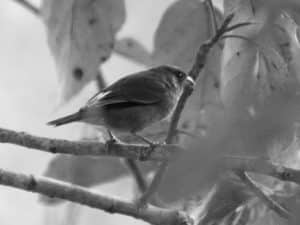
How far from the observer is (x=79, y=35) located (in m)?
2.10

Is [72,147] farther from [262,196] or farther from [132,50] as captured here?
[132,50]

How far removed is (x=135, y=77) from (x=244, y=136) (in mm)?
3393

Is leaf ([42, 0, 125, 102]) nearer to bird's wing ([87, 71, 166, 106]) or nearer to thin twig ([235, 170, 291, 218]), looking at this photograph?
thin twig ([235, 170, 291, 218])

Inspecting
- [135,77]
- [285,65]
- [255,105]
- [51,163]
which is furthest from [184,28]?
[255,105]

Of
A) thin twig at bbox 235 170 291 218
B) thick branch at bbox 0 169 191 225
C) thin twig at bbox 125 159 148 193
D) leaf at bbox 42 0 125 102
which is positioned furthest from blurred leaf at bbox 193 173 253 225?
thin twig at bbox 125 159 148 193

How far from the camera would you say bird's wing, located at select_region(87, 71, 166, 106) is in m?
3.22

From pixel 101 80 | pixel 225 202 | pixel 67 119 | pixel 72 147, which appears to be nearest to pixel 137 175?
pixel 67 119

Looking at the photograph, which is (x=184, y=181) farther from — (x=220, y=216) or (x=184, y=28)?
(x=184, y=28)

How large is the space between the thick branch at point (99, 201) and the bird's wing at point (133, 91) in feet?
3.44

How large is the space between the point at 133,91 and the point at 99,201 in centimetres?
145

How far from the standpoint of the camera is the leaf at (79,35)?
79.8 inches

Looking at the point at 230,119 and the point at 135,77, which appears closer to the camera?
the point at 230,119

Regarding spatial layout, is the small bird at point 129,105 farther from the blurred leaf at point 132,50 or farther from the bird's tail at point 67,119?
the blurred leaf at point 132,50

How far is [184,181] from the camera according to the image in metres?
0.51
